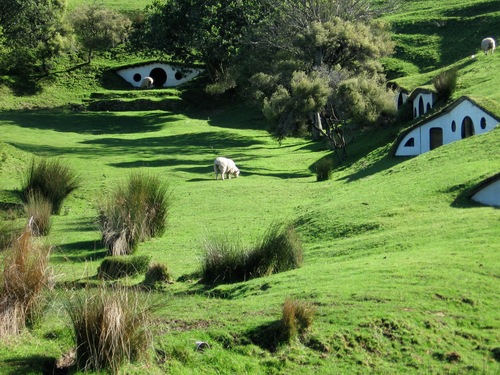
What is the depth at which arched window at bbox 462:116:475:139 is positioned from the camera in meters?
32.4

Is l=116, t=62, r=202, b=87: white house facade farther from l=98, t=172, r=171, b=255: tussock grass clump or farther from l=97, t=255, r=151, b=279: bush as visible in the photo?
l=97, t=255, r=151, b=279: bush

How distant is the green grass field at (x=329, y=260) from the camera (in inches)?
439

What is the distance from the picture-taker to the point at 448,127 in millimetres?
34500

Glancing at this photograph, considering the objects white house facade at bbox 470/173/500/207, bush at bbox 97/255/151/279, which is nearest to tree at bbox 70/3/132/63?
white house facade at bbox 470/173/500/207

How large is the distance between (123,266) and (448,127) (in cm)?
2107

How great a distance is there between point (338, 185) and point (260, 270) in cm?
1639

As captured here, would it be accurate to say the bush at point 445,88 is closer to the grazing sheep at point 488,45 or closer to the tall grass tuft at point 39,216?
the grazing sheep at point 488,45

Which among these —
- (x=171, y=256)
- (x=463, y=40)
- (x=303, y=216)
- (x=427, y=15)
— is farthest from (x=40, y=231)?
(x=427, y=15)

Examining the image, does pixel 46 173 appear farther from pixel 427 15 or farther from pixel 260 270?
pixel 427 15

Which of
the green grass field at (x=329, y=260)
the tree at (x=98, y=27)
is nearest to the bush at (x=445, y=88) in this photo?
the green grass field at (x=329, y=260)

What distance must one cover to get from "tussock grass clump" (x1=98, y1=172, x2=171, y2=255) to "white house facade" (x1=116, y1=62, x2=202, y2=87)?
179 ft

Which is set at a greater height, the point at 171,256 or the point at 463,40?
the point at 463,40

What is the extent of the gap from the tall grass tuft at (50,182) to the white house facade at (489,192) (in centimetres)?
1251

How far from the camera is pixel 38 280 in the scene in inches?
459
